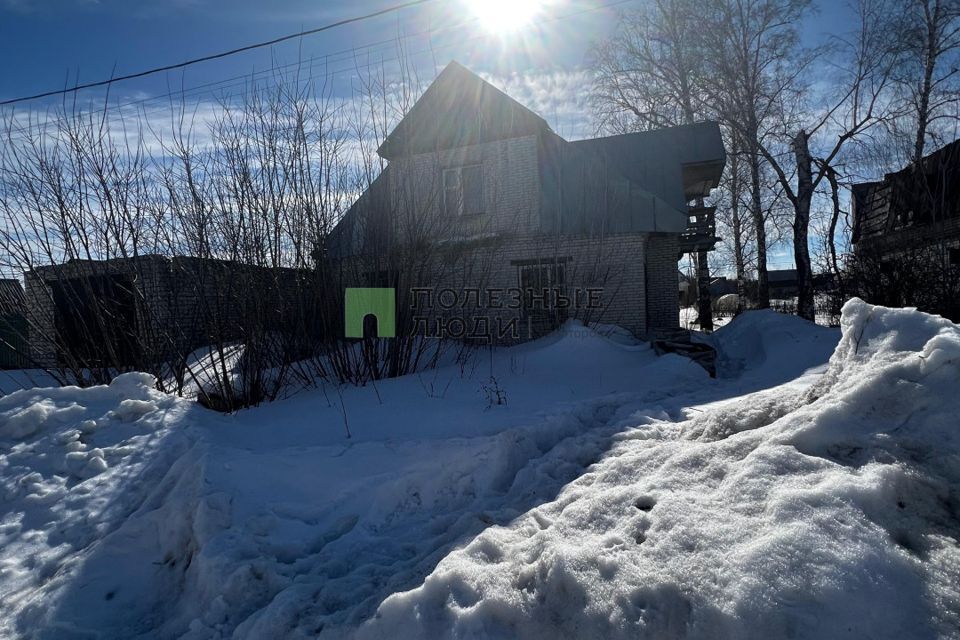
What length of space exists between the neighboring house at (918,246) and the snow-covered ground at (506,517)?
7864 mm

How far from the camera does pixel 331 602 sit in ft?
7.07

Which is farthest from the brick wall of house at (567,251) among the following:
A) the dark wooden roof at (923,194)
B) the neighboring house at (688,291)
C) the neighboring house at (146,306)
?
the neighboring house at (688,291)

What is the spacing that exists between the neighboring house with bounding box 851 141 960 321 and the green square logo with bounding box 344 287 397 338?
369 inches

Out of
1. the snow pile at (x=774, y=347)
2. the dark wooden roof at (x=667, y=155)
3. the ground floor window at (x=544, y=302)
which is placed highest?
the dark wooden roof at (x=667, y=155)

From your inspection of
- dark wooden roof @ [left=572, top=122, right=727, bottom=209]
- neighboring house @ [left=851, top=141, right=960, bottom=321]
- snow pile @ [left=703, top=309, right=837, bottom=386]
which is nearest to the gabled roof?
dark wooden roof @ [left=572, top=122, right=727, bottom=209]

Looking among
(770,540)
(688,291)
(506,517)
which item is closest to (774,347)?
(506,517)

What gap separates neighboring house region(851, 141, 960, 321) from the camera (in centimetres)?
894

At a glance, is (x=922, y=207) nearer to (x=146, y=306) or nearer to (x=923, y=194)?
(x=923, y=194)

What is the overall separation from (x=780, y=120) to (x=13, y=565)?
56.6 feet

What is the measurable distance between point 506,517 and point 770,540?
1327 mm

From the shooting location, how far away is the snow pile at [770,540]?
4.89 ft

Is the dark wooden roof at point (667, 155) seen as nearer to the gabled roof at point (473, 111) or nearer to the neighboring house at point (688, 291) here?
the gabled roof at point (473, 111)

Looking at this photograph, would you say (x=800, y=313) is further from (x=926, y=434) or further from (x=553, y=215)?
(x=926, y=434)

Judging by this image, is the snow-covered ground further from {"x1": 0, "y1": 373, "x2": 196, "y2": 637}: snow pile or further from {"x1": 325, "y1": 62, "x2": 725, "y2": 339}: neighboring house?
{"x1": 325, "y1": 62, "x2": 725, "y2": 339}: neighboring house
